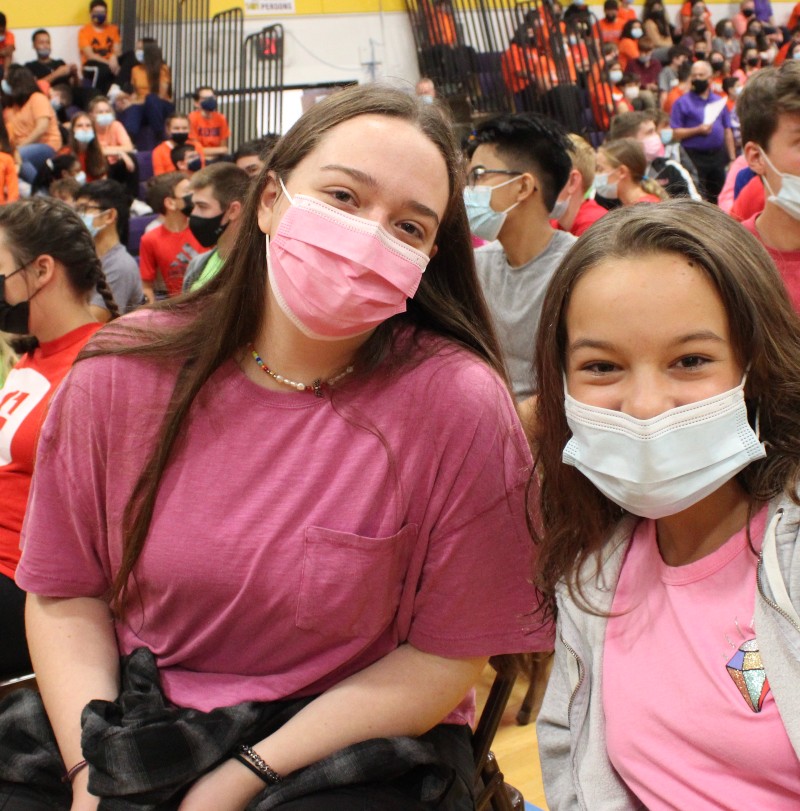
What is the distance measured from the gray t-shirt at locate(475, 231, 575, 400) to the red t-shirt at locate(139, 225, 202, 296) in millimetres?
3071

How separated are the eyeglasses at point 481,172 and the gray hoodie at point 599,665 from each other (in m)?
2.18

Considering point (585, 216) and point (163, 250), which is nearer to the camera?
point (585, 216)

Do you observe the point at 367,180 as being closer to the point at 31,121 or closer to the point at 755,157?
the point at 755,157

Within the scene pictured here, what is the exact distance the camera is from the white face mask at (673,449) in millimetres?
1201

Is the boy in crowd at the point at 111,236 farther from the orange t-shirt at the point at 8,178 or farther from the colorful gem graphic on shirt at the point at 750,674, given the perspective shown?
the colorful gem graphic on shirt at the point at 750,674

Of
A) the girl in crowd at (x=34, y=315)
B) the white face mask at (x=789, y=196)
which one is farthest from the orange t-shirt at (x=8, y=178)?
the white face mask at (x=789, y=196)

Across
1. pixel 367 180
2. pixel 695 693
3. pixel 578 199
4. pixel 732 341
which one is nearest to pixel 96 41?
pixel 578 199

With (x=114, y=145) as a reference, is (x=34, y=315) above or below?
above

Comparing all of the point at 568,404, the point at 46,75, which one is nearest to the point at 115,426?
the point at 568,404

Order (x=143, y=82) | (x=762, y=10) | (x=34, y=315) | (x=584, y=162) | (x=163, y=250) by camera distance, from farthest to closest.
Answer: (x=762, y=10), (x=143, y=82), (x=163, y=250), (x=584, y=162), (x=34, y=315)

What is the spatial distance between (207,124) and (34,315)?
8.33 m

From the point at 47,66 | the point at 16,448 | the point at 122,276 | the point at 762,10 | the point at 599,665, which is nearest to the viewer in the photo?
the point at 599,665

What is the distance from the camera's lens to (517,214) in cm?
325

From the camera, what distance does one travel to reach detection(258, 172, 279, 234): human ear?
1600mm
